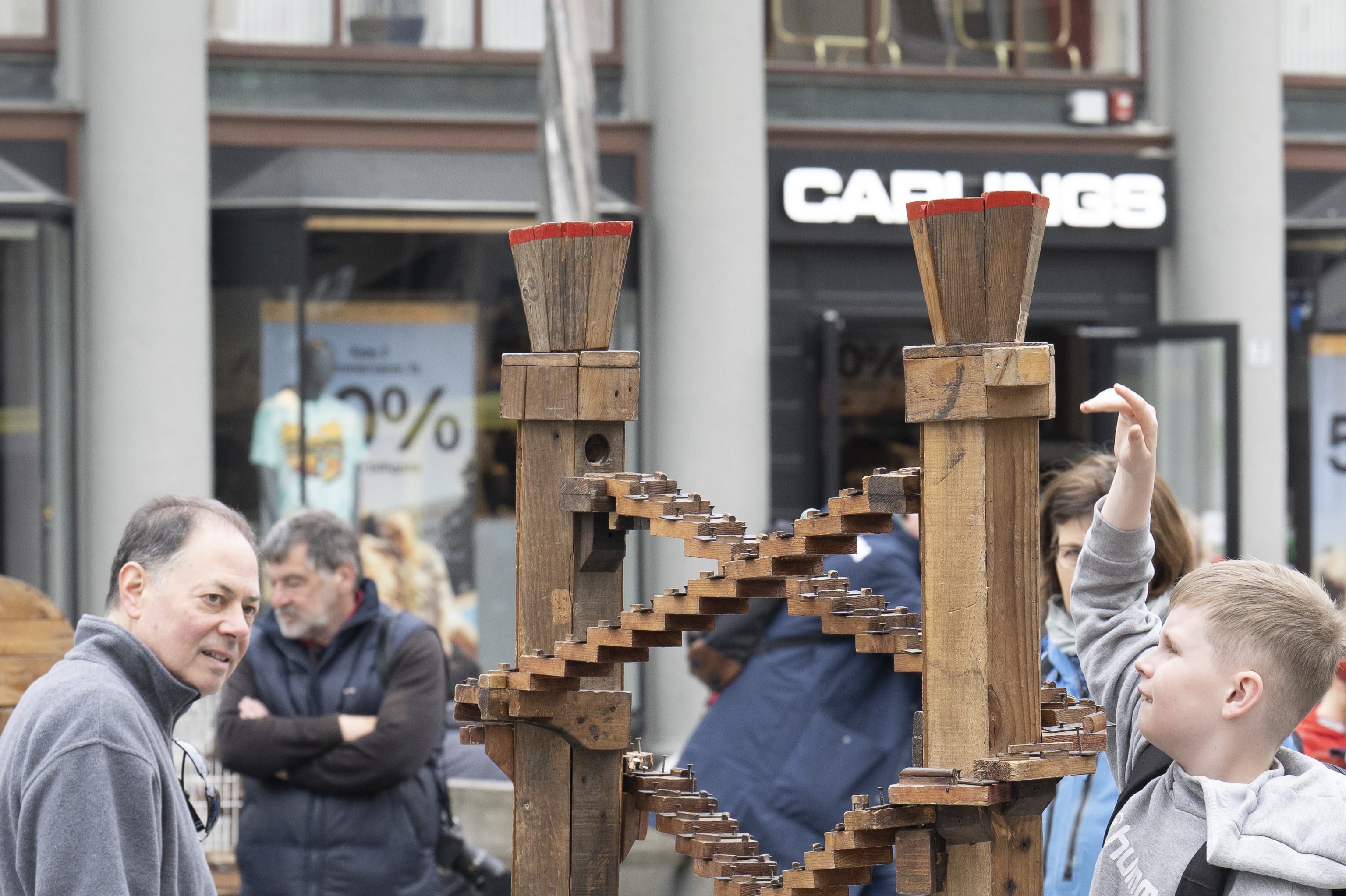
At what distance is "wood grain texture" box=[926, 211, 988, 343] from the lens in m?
1.86

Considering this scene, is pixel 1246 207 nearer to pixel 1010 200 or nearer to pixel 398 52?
pixel 398 52

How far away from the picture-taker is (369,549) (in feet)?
30.1

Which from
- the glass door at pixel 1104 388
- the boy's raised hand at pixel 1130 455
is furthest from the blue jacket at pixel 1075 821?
the glass door at pixel 1104 388

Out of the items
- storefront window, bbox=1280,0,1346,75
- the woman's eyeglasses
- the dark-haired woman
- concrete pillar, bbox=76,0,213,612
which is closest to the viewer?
the woman's eyeglasses

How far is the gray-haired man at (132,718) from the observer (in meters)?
2.11

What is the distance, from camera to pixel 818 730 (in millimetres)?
3629

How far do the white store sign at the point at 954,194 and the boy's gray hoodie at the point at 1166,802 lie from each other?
695cm

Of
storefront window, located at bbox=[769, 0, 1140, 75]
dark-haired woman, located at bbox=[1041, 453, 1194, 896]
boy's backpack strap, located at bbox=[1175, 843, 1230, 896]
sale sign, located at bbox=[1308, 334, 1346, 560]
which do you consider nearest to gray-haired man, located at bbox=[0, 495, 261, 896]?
boy's backpack strap, located at bbox=[1175, 843, 1230, 896]

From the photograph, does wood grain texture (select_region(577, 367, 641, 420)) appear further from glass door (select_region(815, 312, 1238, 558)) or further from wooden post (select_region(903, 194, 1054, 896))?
glass door (select_region(815, 312, 1238, 558))

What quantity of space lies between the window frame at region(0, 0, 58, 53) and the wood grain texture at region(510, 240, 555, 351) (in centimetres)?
704

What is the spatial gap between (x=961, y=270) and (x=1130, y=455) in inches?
14.2

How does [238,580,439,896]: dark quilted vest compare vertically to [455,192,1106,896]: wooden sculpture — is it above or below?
below

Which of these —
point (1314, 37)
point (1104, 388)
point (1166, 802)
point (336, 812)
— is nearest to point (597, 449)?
point (1166, 802)

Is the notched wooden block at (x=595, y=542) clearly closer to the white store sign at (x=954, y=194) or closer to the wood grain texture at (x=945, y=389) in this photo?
the wood grain texture at (x=945, y=389)
